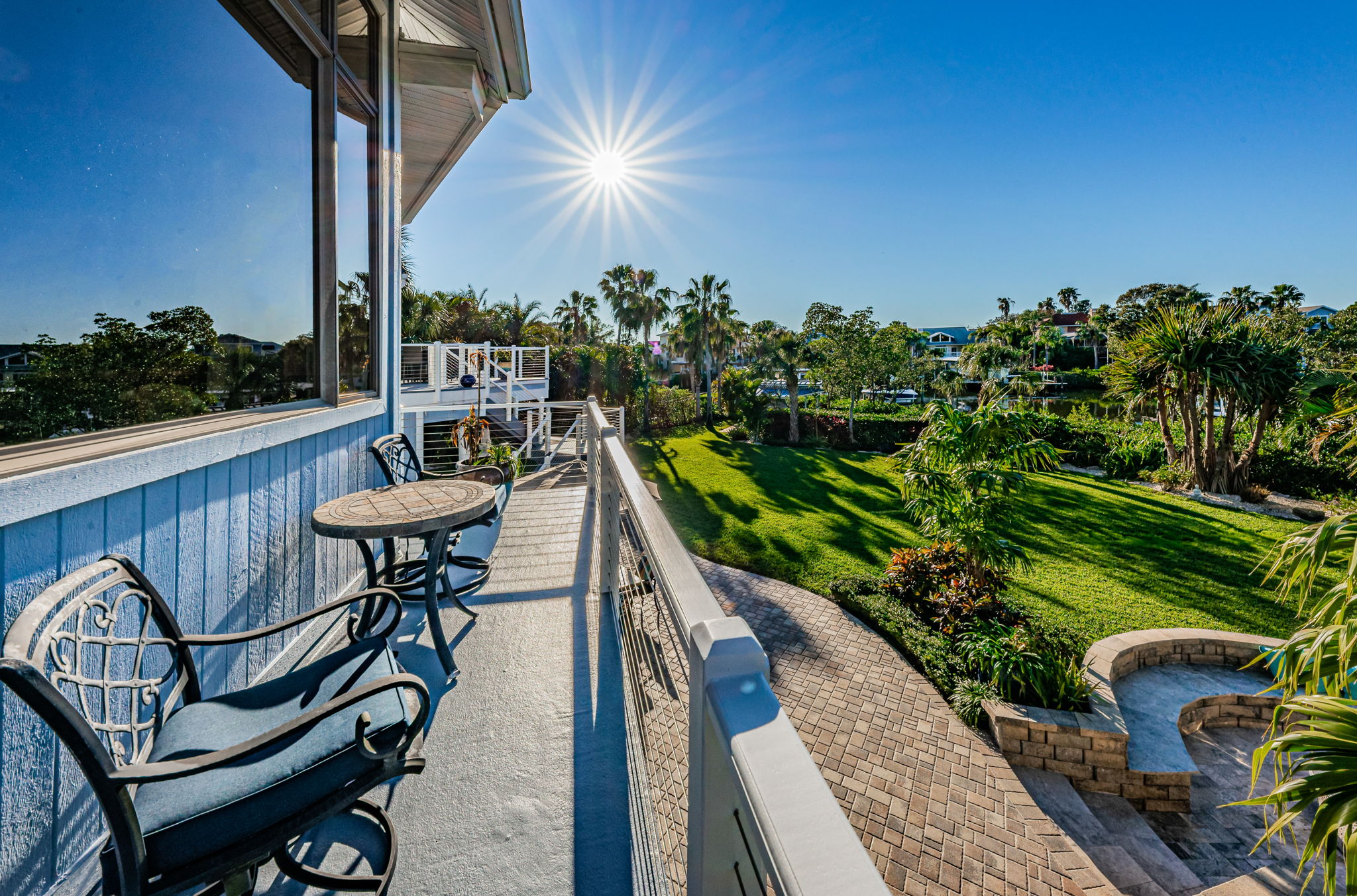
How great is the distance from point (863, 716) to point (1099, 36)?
2672cm

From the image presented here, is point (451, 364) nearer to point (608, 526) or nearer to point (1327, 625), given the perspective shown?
point (608, 526)

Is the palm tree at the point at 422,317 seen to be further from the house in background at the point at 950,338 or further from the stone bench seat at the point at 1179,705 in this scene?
the house in background at the point at 950,338

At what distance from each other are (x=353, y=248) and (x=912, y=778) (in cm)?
533

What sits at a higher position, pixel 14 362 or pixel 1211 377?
pixel 1211 377

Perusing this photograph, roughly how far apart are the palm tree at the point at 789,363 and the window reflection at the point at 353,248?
21206mm

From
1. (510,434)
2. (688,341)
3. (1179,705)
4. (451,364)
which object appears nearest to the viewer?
(1179,705)

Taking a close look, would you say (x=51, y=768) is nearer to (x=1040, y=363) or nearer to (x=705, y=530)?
(x=705, y=530)

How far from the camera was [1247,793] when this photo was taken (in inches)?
184

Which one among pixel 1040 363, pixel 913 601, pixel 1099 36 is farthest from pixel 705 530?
pixel 1040 363

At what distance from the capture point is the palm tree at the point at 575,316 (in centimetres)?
4100

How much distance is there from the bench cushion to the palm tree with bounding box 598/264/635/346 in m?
34.9

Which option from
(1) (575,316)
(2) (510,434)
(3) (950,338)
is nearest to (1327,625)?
(2) (510,434)

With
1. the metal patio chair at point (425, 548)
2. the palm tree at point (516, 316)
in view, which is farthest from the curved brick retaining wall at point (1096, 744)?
the palm tree at point (516, 316)

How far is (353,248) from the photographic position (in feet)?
10.4
